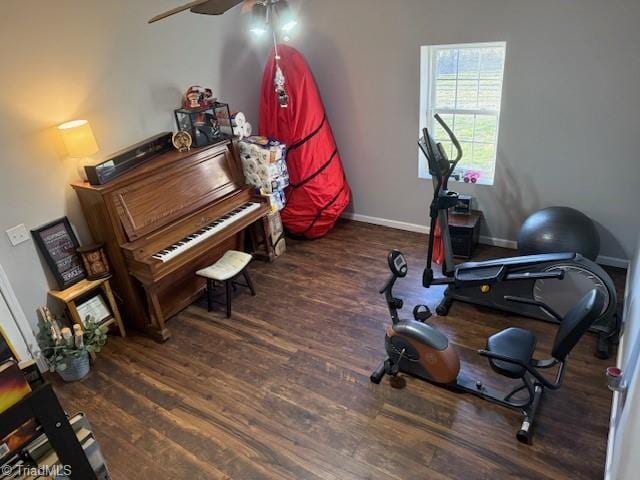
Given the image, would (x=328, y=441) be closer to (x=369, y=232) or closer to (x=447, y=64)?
(x=369, y=232)

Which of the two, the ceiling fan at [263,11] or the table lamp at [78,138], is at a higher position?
the ceiling fan at [263,11]

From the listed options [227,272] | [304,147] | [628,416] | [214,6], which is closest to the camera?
[628,416]

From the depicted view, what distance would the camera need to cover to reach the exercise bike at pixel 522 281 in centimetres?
280

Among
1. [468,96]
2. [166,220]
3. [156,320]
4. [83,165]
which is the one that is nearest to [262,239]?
[166,220]

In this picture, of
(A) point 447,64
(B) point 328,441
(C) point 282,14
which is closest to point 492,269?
(B) point 328,441

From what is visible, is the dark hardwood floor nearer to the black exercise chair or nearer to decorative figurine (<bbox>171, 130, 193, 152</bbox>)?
the black exercise chair

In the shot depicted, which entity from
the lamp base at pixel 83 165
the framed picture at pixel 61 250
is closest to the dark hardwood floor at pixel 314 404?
the framed picture at pixel 61 250

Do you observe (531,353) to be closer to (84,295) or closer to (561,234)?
(561,234)

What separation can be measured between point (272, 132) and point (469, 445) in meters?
3.23

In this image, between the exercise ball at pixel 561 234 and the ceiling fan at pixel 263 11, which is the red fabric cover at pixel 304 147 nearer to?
the ceiling fan at pixel 263 11

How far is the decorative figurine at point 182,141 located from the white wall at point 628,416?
10.6ft

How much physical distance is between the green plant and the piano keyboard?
0.74 m

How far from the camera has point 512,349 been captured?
238 centimetres

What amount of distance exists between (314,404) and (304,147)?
2.49 meters
